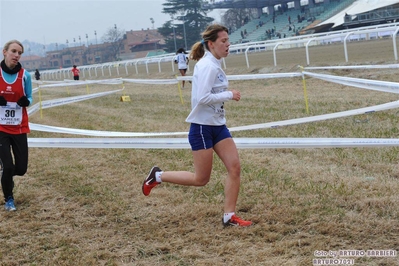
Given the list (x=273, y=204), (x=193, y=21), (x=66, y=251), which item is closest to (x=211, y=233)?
(x=273, y=204)

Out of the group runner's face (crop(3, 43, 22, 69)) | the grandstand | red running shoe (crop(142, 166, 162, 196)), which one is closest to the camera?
red running shoe (crop(142, 166, 162, 196))

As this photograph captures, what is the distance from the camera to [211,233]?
4.85m

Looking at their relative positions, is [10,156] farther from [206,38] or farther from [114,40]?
[114,40]

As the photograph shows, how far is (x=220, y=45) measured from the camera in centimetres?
466

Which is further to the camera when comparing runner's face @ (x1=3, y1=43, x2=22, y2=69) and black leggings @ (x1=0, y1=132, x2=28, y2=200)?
black leggings @ (x1=0, y1=132, x2=28, y2=200)

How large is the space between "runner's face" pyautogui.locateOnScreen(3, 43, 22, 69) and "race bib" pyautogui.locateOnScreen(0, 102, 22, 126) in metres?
0.42

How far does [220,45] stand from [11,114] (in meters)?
2.57

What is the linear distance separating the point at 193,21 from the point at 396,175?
79.7m

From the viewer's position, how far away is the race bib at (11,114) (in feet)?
19.2

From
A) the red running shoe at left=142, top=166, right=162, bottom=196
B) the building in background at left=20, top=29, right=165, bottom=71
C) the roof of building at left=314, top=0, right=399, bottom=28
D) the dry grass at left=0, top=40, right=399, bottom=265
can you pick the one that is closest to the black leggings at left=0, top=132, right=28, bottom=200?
the dry grass at left=0, top=40, right=399, bottom=265

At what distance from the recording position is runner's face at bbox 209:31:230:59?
15.3ft

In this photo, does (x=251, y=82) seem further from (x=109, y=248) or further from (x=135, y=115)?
(x=109, y=248)

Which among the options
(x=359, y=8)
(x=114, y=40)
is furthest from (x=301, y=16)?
(x=114, y=40)

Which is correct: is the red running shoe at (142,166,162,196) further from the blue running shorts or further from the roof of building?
the roof of building
